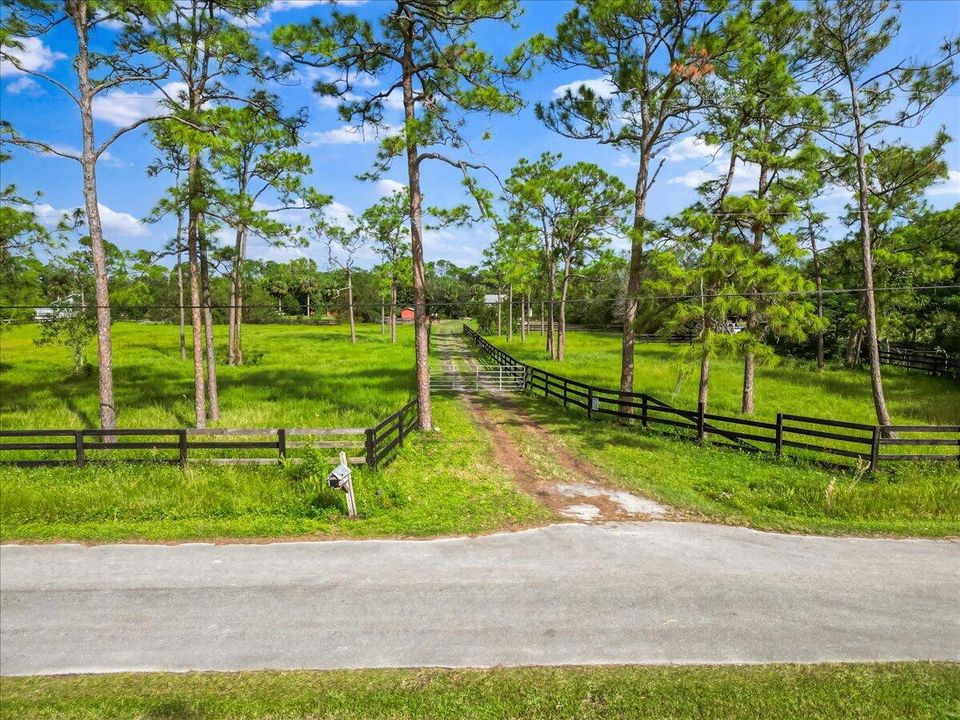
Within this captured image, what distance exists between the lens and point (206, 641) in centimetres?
582

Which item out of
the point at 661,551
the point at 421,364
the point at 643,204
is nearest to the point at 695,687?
the point at 661,551

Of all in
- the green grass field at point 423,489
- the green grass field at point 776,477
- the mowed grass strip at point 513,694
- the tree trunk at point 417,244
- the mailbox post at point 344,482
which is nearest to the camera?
the mowed grass strip at point 513,694

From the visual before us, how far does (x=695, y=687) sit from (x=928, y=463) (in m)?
11.5

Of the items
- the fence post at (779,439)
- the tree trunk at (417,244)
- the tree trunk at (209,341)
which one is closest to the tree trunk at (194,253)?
the tree trunk at (209,341)

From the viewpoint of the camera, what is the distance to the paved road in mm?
5621

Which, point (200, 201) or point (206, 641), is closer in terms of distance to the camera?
point (206, 641)

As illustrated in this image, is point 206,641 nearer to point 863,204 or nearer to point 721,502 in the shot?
point 721,502

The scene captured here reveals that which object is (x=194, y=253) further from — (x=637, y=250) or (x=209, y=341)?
(x=637, y=250)

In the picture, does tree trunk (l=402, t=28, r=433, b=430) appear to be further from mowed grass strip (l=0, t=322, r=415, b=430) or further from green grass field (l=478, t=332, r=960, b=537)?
green grass field (l=478, t=332, r=960, b=537)

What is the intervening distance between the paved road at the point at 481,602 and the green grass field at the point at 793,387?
7329 mm

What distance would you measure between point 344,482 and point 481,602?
149 inches

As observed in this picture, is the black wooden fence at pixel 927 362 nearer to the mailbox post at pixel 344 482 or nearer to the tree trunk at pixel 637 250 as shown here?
the tree trunk at pixel 637 250

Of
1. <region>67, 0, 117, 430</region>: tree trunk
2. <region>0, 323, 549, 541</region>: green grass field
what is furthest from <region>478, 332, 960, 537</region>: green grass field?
<region>67, 0, 117, 430</region>: tree trunk

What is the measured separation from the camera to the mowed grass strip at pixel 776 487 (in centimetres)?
930
